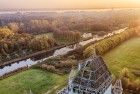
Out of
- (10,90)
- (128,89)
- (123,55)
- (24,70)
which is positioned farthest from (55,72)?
(123,55)

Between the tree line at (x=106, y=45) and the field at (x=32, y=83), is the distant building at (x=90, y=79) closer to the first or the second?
the field at (x=32, y=83)


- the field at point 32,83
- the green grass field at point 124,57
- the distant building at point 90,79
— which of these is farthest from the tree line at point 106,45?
the distant building at point 90,79

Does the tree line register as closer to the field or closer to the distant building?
the field

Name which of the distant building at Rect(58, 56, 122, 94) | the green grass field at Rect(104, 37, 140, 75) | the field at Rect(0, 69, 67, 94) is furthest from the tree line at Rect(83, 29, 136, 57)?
the distant building at Rect(58, 56, 122, 94)

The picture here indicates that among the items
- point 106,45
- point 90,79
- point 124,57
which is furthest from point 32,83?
point 106,45

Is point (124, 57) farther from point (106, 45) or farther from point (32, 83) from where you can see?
point (32, 83)

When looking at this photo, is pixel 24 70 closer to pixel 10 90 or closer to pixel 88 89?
pixel 10 90
